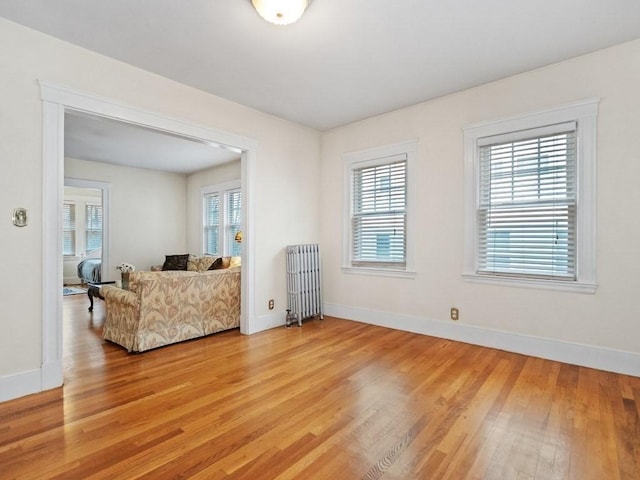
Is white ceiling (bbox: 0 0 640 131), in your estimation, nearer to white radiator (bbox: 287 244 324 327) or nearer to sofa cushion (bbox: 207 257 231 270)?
white radiator (bbox: 287 244 324 327)

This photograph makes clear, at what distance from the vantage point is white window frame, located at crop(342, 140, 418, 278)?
4.00 m

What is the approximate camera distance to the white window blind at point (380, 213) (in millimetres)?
4168

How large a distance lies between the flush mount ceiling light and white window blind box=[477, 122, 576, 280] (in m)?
2.32

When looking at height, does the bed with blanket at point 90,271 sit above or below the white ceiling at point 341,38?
below

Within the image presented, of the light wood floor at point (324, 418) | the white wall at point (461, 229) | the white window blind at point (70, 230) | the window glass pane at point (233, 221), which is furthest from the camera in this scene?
the white window blind at point (70, 230)

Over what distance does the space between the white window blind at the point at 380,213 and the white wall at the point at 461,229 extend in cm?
23

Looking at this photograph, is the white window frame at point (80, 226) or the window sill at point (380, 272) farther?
the white window frame at point (80, 226)

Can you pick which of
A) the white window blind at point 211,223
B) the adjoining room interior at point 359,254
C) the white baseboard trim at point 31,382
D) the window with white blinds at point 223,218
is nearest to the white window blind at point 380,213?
the adjoining room interior at point 359,254

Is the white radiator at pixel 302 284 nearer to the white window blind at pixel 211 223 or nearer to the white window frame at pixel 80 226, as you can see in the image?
the white window blind at pixel 211 223

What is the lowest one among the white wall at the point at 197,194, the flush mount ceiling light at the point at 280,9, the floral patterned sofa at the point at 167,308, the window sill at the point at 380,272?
the floral patterned sofa at the point at 167,308

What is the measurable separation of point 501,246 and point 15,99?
4381 millimetres

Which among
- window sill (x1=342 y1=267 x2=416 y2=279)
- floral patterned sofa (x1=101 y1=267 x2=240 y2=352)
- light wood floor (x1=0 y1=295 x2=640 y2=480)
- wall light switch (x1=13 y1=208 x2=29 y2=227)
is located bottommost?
light wood floor (x1=0 y1=295 x2=640 y2=480)

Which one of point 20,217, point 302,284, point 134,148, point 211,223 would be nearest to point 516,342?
point 302,284

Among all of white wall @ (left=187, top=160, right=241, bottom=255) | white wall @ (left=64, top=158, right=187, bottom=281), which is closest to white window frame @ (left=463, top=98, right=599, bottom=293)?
white wall @ (left=187, top=160, right=241, bottom=255)
